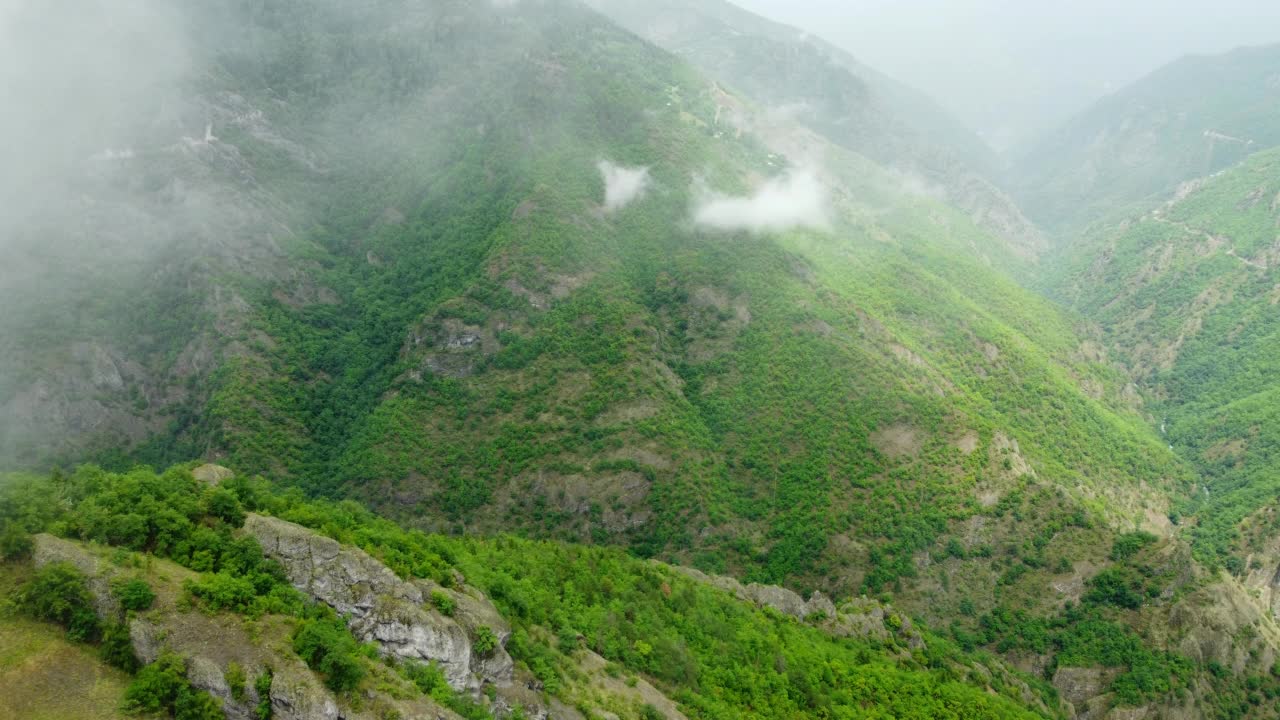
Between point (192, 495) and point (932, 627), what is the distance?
141m

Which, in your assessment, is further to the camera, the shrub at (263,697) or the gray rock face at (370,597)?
the gray rock face at (370,597)

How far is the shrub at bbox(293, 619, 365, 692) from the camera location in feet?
190

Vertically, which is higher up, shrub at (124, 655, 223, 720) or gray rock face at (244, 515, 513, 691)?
shrub at (124, 655, 223, 720)

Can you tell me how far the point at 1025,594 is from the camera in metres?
170

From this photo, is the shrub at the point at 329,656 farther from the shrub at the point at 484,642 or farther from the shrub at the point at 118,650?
the shrub at the point at 484,642

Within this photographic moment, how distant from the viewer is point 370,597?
67.6m

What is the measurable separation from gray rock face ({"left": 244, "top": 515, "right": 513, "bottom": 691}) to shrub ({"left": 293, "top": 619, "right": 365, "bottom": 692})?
686 centimetres

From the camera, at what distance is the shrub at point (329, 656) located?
190 ft

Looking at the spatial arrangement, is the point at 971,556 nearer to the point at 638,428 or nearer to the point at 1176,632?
the point at 1176,632

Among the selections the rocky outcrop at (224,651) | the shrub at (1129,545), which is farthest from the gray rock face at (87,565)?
the shrub at (1129,545)

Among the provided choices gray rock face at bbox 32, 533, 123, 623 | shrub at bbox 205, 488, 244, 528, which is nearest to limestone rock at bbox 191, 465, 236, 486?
shrub at bbox 205, 488, 244, 528

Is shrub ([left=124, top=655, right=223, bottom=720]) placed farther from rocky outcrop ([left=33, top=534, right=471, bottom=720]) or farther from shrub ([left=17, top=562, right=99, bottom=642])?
shrub ([left=17, top=562, right=99, bottom=642])

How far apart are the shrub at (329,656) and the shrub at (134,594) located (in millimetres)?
9961

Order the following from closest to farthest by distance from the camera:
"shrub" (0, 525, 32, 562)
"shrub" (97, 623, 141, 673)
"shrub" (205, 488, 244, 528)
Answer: "shrub" (97, 623, 141, 673) < "shrub" (0, 525, 32, 562) < "shrub" (205, 488, 244, 528)
